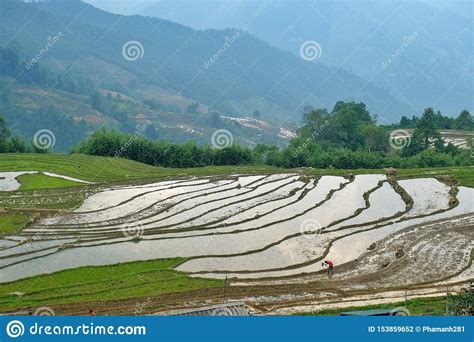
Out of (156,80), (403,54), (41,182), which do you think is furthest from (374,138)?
(403,54)

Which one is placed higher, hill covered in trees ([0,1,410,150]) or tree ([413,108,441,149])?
hill covered in trees ([0,1,410,150])

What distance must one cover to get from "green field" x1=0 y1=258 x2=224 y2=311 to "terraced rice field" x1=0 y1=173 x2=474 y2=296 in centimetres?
60

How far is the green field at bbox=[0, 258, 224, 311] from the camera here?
58.7 ft

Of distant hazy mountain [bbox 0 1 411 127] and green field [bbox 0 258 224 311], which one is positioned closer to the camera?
green field [bbox 0 258 224 311]

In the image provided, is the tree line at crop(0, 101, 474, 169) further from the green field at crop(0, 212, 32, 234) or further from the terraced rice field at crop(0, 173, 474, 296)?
the green field at crop(0, 212, 32, 234)

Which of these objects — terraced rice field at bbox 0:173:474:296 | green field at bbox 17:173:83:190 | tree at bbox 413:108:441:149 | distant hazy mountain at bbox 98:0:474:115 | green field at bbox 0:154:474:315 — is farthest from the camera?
distant hazy mountain at bbox 98:0:474:115

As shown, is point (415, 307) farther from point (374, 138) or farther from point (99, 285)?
point (374, 138)

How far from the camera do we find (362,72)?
563 ft

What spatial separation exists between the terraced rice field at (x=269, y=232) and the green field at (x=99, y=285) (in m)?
0.60

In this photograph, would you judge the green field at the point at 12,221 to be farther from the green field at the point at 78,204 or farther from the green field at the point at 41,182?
the green field at the point at 41,182

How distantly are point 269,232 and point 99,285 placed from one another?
26.0 ft

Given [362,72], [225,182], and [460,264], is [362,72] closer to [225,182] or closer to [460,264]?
[225,182]

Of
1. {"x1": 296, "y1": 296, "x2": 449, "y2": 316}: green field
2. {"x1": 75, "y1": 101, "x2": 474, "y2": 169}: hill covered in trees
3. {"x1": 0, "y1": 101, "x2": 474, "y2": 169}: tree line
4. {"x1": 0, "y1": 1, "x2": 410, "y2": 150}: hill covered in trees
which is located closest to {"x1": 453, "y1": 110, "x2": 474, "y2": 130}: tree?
{"x1": 75, "y1": 101, "x2": 474, "y2": 169}: hill covered in trees

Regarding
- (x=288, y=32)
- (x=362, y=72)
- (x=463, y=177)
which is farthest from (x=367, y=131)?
(x=288, y=32)
